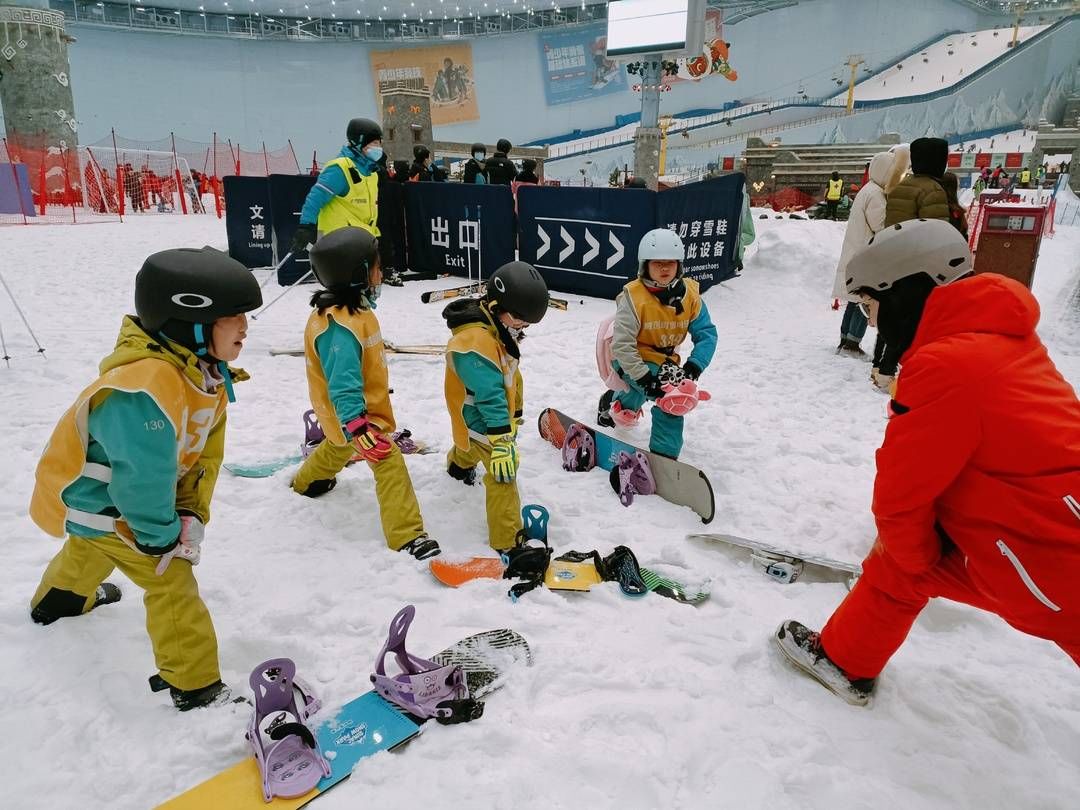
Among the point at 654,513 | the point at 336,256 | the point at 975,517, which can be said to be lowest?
the point at 654,513

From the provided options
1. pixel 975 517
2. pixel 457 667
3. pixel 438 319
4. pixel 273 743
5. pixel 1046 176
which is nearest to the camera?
pixel 975 517

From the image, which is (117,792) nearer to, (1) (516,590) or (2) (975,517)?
(1) (516,590)

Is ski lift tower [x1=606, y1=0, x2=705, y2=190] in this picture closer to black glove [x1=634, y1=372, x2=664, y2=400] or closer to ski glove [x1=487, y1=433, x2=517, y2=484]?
black glove [x1=634, y1=372, x2=664, y2=400]

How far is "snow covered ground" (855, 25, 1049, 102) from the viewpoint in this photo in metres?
37.9

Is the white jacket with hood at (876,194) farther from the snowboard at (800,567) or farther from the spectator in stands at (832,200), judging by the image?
the spectator in stands at (832,200)

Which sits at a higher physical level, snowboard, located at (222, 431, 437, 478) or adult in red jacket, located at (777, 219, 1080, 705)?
adult in red jacket, located at (777, 219, 1080, 705)

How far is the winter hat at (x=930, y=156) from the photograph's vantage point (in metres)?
5.26

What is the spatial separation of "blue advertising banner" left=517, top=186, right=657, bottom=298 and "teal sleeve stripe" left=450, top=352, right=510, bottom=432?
5.82 meters

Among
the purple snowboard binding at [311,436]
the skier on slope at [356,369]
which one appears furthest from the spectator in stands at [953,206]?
the purple snowboard binding at [311,436]

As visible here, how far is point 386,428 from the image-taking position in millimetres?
3600

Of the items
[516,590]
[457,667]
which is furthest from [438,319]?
[457,667]

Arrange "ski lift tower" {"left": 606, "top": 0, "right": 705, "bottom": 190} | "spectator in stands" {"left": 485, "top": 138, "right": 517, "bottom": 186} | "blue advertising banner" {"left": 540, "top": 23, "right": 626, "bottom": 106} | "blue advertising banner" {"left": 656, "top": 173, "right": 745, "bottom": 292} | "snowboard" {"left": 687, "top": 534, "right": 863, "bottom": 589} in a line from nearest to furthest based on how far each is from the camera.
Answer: "snowboard" {"left": 687, "top": 534, "right": 863, "bottom": 589} < "blue advertising banner" {"left": 656, "top": 173, "right": 745, "bottom": 292} < "spectator in stands" {"left": 485, "top": 138, "right": 517, "bottom": 186} < "ski lift tower" {"left": 606, "top": 0, "right": 705, "bottom": 190} < "blue advertising banner" {"left": 540, "top": 23, "right": 626, "bottom": 106}

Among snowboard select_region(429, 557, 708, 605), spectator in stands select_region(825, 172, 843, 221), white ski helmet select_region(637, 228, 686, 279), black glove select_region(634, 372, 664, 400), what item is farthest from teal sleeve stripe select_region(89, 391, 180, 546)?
spectator in stands select_region(825, 172, 843, 221)

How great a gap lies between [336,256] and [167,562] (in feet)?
5.35
